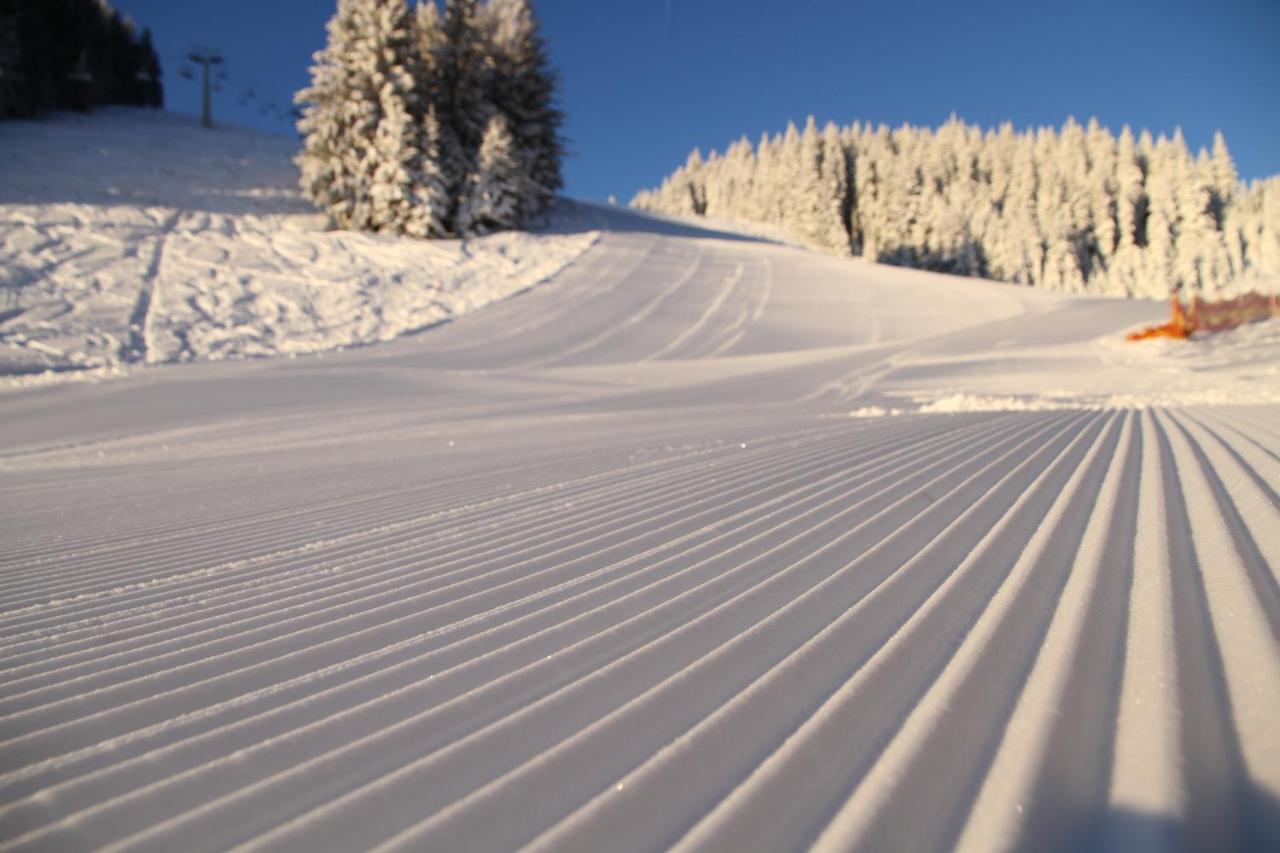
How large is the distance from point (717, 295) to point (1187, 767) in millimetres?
20806

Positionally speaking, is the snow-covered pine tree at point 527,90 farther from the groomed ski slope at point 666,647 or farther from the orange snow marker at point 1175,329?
the groomed ski slope at point 666,647

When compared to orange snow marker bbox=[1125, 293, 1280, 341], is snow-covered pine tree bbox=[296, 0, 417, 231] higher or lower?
higher

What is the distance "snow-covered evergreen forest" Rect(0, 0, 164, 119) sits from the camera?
2923cm

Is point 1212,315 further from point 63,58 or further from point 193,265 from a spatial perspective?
point 63,58

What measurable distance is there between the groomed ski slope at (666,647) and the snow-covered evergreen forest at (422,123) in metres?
18.6

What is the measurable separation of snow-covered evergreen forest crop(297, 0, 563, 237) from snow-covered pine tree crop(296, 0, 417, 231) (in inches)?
1.4

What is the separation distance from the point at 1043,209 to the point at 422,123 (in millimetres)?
60405

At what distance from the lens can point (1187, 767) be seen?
131 cm

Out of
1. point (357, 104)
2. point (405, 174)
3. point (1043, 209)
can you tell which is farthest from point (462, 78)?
point (1043, 209)

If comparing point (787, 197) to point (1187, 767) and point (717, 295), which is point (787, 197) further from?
point (1187, 767)

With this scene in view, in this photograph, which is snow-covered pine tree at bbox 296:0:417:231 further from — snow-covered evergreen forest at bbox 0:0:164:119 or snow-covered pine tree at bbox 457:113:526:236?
snow-covered evergreen forest at bbox 0:0:164:119

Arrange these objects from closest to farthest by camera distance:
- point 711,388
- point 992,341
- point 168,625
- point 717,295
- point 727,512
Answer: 1. point 168,625
2. point 727,512
3. point 711,388
4. point 992,341
5. point 717,295

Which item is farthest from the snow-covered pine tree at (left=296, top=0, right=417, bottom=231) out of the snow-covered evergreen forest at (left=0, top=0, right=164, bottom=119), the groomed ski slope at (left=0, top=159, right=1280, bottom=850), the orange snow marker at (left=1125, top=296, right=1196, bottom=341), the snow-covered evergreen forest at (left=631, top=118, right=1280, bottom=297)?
the snow-covered evergreen forest at (left=631, top=118, right=1280, bottom=297)

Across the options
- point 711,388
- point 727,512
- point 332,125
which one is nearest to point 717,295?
point 711,388
